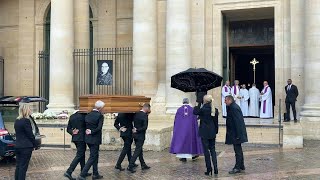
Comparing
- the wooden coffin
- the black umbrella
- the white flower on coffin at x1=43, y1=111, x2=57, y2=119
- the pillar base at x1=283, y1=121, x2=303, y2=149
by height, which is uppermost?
the black umbrella

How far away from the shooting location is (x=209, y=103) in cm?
1050

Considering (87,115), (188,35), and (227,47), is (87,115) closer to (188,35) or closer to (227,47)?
(188,35)

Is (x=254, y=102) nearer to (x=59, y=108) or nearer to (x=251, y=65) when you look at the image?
(x=251, y=65)

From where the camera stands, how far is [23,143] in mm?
8914

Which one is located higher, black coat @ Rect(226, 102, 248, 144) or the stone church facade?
the stone church facade

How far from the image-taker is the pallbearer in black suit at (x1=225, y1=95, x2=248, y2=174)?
1029 cm

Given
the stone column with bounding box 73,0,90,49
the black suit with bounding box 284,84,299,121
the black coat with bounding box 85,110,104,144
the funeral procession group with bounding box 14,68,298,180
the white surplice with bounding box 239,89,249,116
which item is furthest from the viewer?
Answer: the stone column with bounding box 73,0,90,49

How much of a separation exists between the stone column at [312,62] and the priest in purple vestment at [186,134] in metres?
6.19

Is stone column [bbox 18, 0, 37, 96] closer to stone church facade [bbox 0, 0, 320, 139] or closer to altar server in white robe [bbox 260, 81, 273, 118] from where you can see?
stone church facade [bbox 0, 0, 320, 139]

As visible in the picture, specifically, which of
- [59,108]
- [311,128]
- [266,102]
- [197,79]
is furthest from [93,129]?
[266,102]

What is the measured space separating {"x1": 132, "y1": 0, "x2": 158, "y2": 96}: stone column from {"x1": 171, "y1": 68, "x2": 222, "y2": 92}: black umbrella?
7313 mm

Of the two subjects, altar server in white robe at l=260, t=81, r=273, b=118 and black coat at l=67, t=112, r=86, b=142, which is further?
altar server in white robe at l=260, t=81, r=273, b=118

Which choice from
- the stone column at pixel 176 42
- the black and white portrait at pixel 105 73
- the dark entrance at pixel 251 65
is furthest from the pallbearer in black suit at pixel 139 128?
the dark entrance at pixel 251 65

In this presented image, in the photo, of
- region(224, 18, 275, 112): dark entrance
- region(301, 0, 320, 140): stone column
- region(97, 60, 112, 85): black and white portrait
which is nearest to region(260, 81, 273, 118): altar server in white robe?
region(224, 18, 275, 112): dark entrance
